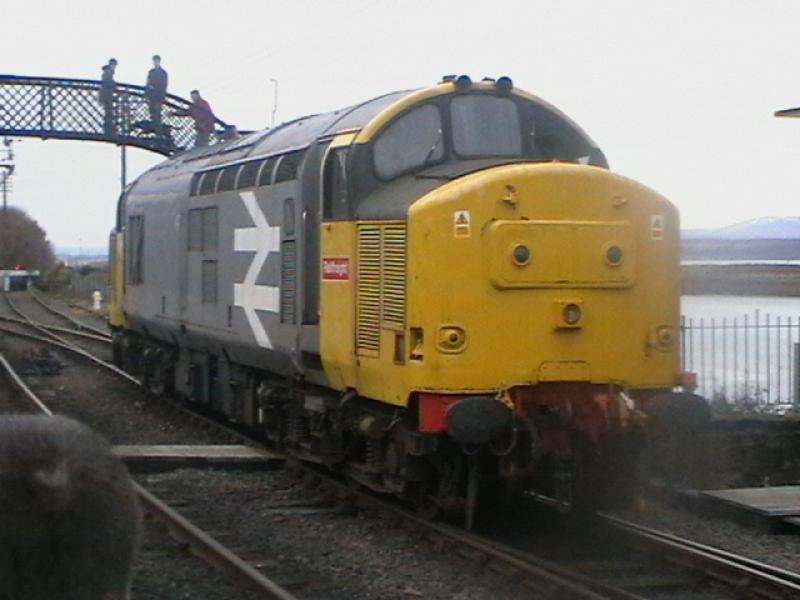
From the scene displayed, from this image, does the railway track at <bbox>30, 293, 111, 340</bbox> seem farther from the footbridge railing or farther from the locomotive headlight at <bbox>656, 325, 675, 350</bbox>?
the locomotive headlight at <bbox>656, 325, 675, 350</bbox>

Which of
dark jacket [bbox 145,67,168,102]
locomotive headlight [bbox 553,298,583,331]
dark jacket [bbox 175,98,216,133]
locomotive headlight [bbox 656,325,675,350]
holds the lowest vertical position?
locomotive headlight [bbox 656,325,675,350]

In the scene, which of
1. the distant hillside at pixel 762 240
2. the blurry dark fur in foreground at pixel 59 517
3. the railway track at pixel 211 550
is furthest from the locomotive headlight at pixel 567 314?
the distant hillside at pixel 762 240

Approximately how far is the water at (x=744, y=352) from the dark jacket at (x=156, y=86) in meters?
11.9

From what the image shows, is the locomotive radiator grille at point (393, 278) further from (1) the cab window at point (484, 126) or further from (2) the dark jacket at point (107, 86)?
(2) the dark jacket at point (107, 86)

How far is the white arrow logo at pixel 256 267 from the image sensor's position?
41.8 ft

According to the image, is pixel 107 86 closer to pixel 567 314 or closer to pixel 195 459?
pixel 195 459

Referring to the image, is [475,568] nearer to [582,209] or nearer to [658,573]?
[658,573]

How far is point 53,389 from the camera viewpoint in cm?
2181

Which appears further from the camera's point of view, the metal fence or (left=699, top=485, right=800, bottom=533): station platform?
the metal fence

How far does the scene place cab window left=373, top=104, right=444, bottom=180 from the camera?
432 inches

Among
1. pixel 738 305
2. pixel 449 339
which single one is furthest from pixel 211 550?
pixel 738 305

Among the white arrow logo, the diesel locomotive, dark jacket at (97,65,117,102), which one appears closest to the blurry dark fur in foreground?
the diesel locomotive

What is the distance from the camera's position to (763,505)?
36.3 feet

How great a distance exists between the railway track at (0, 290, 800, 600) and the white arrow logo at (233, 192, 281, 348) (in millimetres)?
2965
